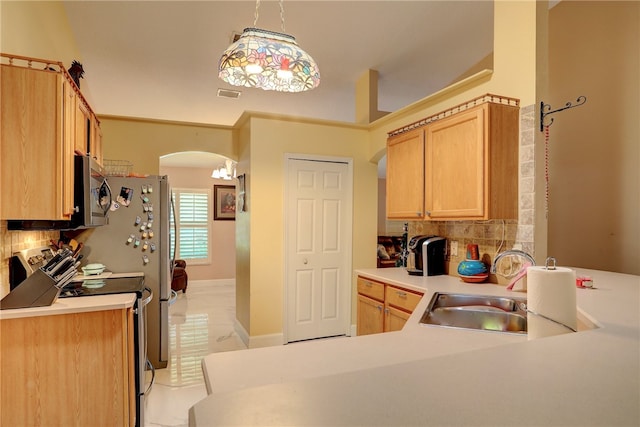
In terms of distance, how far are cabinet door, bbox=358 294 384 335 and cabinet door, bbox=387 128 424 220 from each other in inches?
31.5

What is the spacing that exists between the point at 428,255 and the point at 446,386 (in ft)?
7.74

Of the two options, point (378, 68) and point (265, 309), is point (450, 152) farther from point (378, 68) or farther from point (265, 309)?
point (265, 309)

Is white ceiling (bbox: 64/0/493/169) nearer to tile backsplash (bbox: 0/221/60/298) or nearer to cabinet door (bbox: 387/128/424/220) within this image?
cabinet door (bbox: 387/128/424/220)

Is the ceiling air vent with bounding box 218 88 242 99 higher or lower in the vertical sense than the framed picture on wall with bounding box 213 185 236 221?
higher

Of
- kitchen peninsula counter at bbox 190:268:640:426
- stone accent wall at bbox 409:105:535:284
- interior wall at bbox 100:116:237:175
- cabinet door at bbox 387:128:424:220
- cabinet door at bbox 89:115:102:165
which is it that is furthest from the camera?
interior wall at bbox 100:116:237:175

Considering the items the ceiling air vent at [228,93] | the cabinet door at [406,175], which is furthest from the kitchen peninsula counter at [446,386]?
the ceiling air vent at [228,93]

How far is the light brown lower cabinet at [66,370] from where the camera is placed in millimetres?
1804

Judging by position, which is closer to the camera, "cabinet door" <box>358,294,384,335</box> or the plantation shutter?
"cabinet door" <box>358,294,384,335</box>

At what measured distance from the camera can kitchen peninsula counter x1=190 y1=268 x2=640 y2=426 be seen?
58 centimetres

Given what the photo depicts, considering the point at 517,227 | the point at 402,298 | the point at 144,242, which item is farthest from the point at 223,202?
the point at 517,227

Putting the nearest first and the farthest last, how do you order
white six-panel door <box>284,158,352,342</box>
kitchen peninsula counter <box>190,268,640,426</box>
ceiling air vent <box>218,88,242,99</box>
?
kitchen peninsula counter <box>190,268,640,426</box> < white six-panel door <box>284,158,352,342</box> < ceiling air vent <box>218,88,242,99</box>

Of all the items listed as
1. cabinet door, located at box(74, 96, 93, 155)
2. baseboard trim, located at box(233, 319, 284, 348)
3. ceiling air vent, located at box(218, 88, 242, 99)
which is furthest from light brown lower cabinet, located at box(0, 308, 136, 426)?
ceiling air vent, located at box(218, 88, 242, 99)

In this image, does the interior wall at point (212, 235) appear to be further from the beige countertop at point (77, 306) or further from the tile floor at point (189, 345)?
the beige countertop at point (77, 306)

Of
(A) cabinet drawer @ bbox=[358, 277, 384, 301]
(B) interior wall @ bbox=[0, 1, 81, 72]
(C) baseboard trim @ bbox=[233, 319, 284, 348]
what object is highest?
(B) interior wall @ bbox=[0, 1, 81, 72]
